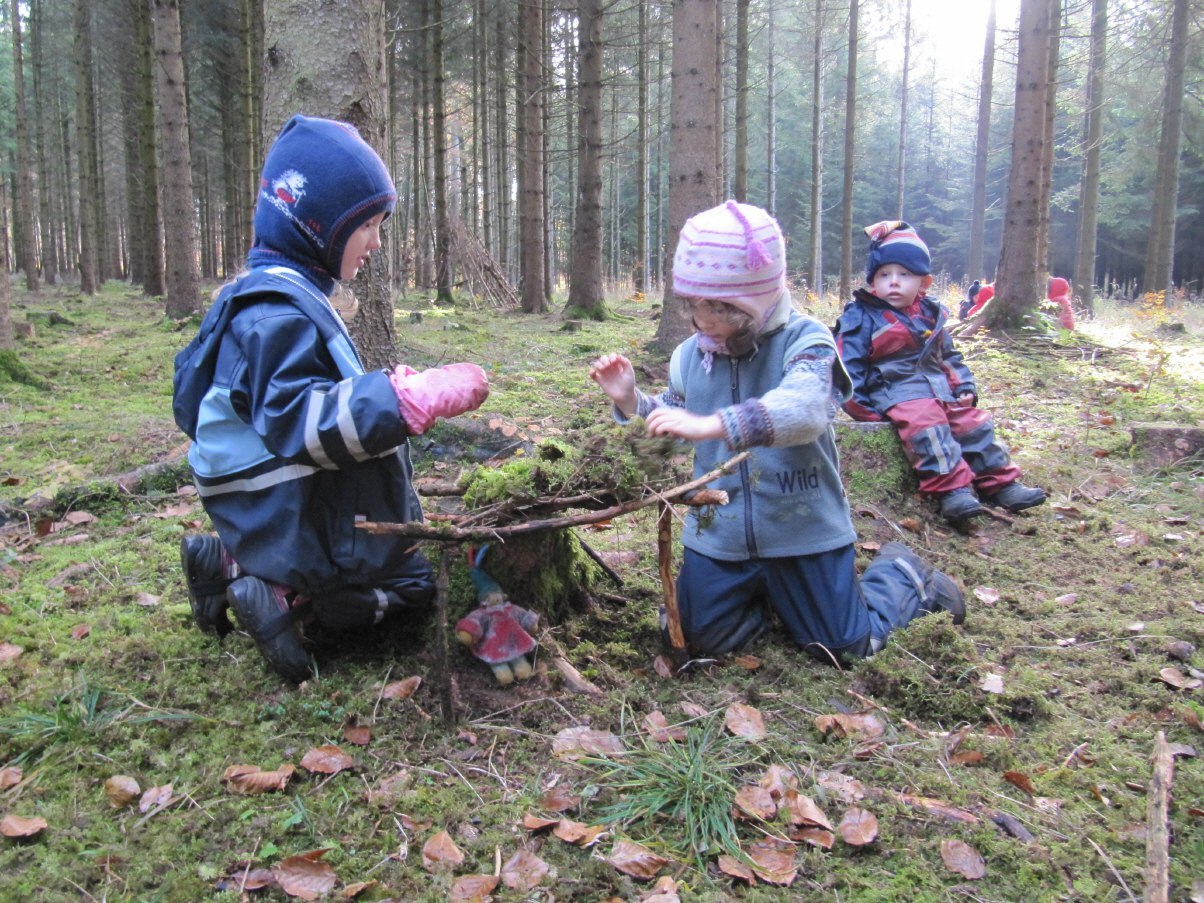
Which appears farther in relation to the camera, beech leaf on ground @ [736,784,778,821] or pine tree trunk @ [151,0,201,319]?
pine tree trunk @ [151,0,201,319]

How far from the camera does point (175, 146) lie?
10234mm

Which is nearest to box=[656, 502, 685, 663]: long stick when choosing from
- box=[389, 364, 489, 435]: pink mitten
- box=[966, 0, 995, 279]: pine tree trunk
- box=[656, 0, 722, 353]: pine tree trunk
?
box=[389, 364, 489, 435]: pink mitten

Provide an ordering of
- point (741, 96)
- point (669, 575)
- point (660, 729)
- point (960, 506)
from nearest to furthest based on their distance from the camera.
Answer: point (660, 729), point (669, 575), point (960, 506), point (741, 96)

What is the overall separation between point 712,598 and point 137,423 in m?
4.52

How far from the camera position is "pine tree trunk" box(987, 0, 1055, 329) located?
9461 millimetres

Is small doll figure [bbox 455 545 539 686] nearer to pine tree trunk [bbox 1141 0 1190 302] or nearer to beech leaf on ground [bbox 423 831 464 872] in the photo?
beech leaf on ground [bbox 423 831 464 872]

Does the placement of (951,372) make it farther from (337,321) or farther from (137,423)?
(137,423)

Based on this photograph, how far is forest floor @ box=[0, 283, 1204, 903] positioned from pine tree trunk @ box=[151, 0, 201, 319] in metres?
7.72

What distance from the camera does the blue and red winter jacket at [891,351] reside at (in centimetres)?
452

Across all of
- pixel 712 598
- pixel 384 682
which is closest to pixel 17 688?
pixel 384 682

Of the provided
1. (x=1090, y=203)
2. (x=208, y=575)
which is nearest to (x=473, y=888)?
(x=208, y=575)

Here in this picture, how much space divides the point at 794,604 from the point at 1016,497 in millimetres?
2295

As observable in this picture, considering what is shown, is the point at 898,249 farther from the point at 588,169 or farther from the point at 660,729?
the point at 588,169

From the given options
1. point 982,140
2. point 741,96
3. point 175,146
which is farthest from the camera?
point 982,140
